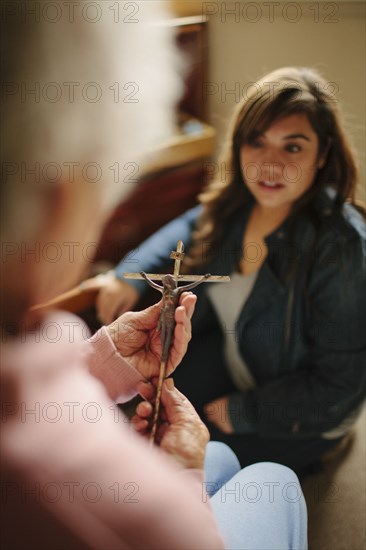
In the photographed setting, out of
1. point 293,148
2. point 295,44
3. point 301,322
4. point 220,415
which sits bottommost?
point 220,415

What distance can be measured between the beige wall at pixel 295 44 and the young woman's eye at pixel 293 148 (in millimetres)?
94

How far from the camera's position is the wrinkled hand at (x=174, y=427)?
38 cm

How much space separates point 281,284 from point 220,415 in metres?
0.24

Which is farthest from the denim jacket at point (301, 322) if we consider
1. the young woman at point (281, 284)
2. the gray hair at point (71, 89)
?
the gray hair at point (71, 89)

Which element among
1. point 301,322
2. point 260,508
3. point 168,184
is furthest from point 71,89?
point 168,184

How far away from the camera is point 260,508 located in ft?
1.67

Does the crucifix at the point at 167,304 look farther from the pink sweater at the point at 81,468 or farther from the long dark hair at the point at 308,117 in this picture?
the long dark hair at the point at 308,117

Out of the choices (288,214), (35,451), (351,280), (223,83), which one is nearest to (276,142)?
(288,214)

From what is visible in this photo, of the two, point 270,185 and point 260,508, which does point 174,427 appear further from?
point 270,185

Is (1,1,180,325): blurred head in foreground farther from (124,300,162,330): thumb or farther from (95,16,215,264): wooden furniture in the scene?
(95,16,215,264): wooden furniture

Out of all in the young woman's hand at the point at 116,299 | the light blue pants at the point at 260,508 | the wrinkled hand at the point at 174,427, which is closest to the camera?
the wrinkled hand at the point at 174,427

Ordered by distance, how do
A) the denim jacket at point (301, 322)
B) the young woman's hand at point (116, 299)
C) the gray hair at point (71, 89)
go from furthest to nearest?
1. the denim jacket at point (301, 322)
2. the young woman's hand at point (116, 299)
3. the gray hair at point (71, 89)

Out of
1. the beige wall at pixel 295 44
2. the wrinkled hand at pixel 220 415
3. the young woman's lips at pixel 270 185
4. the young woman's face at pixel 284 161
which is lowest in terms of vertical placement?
the wrinkled hand at pixel 220 415

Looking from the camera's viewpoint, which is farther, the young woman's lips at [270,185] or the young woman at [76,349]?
the young woman's lips at [270,185]
